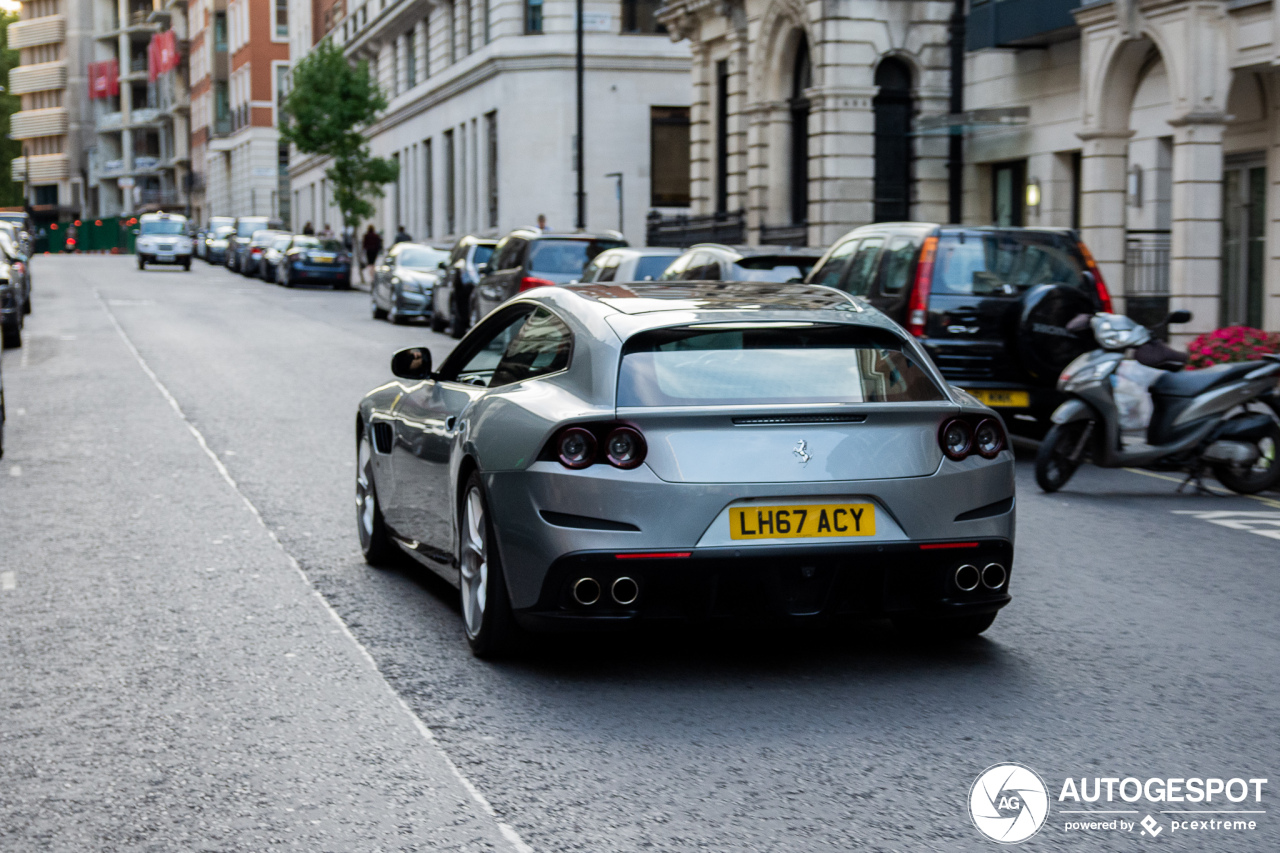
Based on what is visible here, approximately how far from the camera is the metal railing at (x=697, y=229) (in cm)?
3719

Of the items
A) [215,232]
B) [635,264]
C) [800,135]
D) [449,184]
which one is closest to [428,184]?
[449,184]

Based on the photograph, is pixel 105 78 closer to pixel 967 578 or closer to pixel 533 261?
pixel 533 261

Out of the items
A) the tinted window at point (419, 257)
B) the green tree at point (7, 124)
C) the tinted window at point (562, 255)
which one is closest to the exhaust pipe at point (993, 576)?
the tinted window at point (562, 255)

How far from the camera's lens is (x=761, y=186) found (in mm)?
36094

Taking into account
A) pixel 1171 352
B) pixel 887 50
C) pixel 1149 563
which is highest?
pixel 887 50

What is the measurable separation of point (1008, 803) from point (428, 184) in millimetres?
58498

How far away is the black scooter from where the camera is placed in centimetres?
1122

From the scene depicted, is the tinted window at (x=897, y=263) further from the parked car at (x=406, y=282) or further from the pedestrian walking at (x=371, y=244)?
the pedestrian walking at (x=371, y=244)

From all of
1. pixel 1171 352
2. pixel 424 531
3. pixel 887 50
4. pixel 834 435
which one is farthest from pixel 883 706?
pixel 887 50

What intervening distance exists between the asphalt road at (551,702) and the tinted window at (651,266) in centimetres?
964

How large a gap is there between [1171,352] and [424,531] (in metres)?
6.13

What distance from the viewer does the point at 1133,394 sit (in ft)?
37.5

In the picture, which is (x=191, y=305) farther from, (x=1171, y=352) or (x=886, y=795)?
(x=886, y=795)

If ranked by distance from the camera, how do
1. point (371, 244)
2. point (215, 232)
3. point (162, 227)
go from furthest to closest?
point (215, 232), point (162, 227), point (371, 244)
